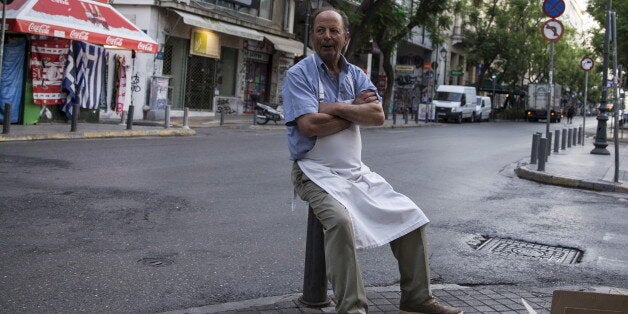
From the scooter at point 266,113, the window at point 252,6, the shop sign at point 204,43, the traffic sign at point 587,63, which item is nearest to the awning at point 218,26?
the shop sign at point 204,43

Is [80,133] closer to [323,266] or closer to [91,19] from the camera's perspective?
[91,19]

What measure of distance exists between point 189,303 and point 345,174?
1.30 m

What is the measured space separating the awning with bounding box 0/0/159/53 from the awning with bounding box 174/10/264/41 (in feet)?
15.5

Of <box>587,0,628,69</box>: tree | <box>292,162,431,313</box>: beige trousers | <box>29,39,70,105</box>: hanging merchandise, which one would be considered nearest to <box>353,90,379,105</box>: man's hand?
<box>292,162,431,313</box>: beige trousers

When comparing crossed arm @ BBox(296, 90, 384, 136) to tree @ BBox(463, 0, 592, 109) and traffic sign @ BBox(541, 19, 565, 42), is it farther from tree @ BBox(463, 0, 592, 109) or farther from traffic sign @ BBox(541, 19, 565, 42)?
tree @ BBox(463, 0, 592, 109)

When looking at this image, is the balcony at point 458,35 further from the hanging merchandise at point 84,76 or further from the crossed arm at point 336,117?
the crossed arm at point 336,117

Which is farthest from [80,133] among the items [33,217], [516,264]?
[516,264]

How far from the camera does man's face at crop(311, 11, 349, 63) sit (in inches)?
142

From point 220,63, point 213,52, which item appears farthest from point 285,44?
point 213,52

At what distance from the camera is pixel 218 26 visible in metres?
25.2

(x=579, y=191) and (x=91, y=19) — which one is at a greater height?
(x=91, y=19)

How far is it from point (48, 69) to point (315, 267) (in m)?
15.2

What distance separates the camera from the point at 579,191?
11.0 metres

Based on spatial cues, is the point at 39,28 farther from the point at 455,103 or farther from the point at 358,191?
the point at 455,103
